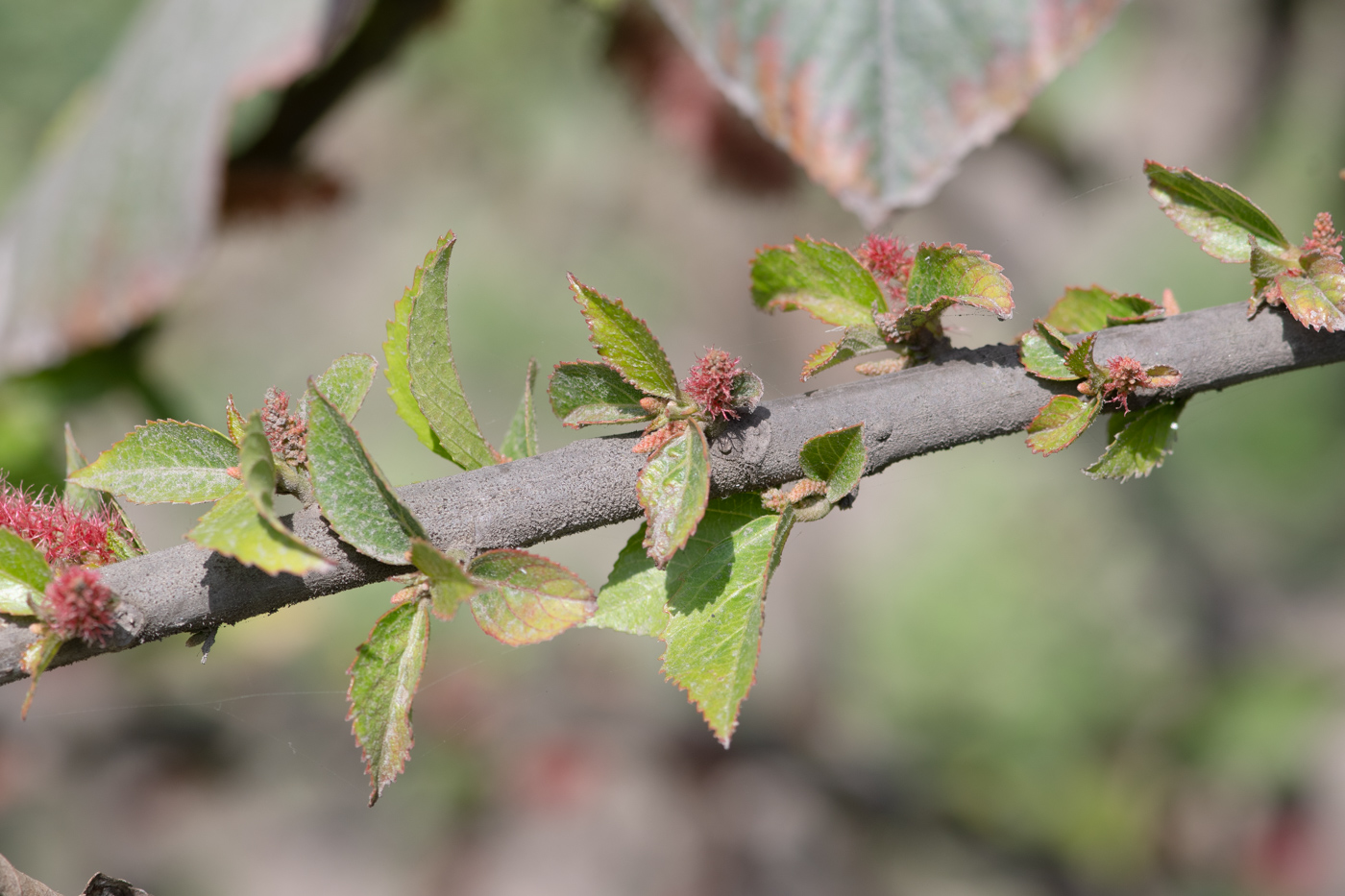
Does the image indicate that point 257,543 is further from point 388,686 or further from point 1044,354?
point 1044,354

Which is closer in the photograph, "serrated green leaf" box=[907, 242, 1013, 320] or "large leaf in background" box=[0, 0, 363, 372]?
"serrated green leaf" box=[907, 242, 1013, 320]

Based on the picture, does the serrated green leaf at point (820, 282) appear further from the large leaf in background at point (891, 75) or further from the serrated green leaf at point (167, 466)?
the serrated green leaf at point (167, 466)

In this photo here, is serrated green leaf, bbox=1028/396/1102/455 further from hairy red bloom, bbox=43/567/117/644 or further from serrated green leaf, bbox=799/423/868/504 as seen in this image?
hairy red bloom, bbox=43/567/117/644

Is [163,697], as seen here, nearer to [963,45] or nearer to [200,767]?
[200,767]

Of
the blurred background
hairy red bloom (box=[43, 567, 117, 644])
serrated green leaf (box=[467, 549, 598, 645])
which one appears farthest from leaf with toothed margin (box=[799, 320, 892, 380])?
the blurred background

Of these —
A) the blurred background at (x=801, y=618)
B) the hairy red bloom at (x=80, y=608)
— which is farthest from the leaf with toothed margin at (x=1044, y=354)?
the blurred background at (x=801, y=618)

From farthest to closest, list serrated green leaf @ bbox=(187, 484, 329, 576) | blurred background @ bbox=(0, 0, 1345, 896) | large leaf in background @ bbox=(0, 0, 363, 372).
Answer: blurred background @ bbox=(0, 0, 1345, 896) < large leaf in background @ bbox=(0, 0, 363, 372) < serrated green leaf @ bbox=(187, 484, 329, 576)
